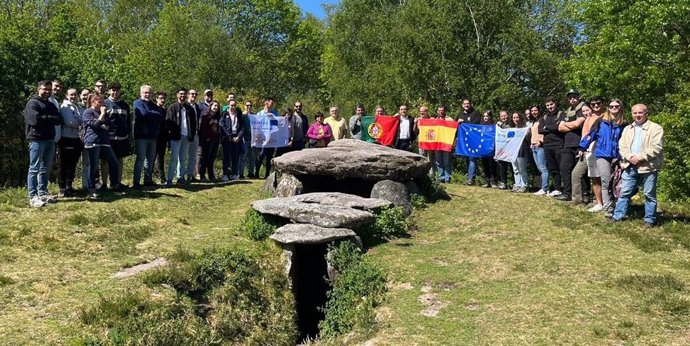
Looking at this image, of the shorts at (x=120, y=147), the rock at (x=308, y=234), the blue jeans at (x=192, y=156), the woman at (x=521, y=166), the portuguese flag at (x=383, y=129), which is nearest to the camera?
the rock at (x=308, y=234)

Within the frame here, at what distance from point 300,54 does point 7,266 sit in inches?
1643

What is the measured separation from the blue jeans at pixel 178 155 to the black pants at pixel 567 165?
8356mm

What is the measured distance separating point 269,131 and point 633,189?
9.01 metres

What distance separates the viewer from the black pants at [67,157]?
1045 centimetres

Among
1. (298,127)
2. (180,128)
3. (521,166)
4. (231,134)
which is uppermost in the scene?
(298,127)

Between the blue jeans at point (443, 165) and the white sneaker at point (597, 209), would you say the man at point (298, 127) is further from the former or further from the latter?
the white sneaker at point (597, 209)

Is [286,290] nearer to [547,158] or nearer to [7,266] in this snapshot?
[7,266]

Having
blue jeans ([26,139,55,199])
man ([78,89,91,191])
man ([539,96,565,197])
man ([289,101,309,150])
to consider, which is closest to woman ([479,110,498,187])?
man ([539,96,565,197])

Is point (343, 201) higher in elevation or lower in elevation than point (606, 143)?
lower

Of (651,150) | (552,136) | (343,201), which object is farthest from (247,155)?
(651,150)

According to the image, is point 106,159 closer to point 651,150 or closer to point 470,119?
point 470,119

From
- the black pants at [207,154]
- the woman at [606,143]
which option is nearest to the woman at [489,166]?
the woman at [606,143]

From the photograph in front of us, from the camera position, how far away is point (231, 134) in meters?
14.1

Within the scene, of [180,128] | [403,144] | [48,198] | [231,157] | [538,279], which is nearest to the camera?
[538,279]
